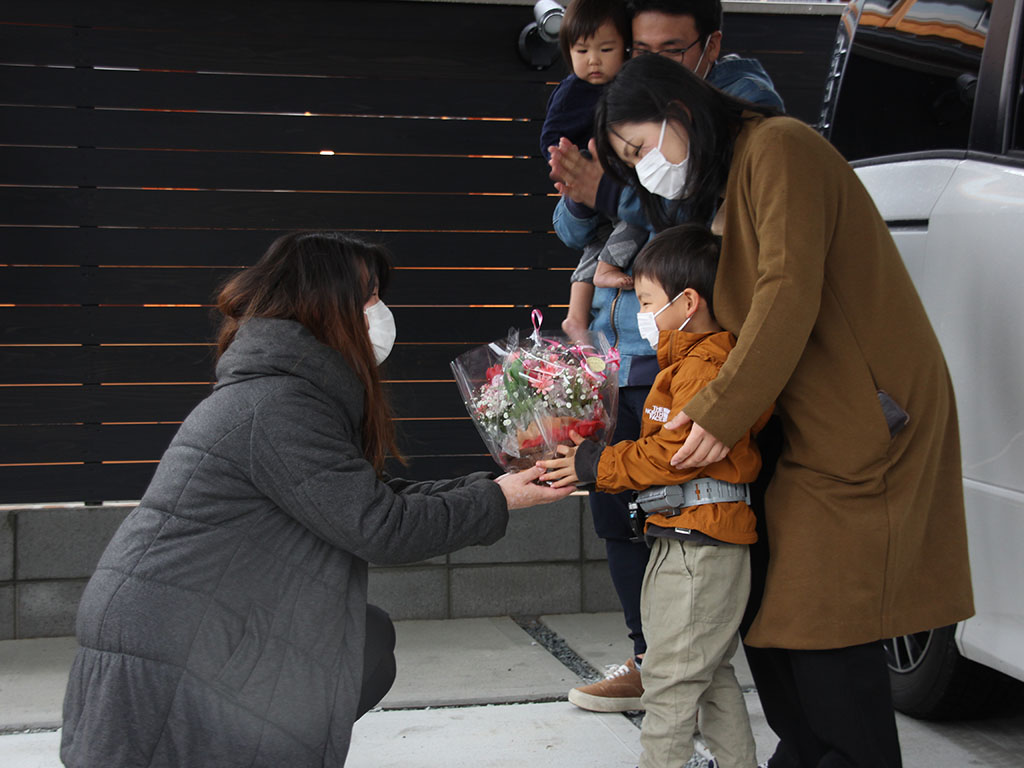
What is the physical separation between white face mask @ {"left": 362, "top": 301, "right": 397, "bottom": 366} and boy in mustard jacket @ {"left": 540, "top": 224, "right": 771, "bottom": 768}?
443mm

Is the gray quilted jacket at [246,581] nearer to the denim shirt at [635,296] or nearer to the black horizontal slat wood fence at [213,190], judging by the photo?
the denim shirt at [635,296]

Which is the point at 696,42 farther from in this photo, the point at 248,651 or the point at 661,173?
the point at 248,651

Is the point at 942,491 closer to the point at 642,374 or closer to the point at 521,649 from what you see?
the point at 642,374

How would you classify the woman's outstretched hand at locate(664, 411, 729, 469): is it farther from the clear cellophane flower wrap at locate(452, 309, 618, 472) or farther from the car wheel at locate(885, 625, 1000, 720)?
the car wheel at locate(885, 625, 1000, 720)

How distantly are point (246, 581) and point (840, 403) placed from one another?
3.89 feet

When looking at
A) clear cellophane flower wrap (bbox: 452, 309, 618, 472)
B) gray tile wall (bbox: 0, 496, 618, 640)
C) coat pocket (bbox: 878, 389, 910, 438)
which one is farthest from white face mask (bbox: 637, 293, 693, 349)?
gray tile wall (bbox: 0, 496, 618, 640)

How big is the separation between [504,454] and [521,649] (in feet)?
5.20

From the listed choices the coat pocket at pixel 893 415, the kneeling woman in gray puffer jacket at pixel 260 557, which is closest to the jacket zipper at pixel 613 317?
the kneeling woman in gray puffer jacket at pixel 260 557

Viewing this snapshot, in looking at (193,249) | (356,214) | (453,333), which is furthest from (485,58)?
(193,249)

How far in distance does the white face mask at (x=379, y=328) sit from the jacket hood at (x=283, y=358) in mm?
154

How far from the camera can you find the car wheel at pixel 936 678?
2834 mm

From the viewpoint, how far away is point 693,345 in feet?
7.29

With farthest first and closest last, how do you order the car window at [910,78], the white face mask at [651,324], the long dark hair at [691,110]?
the car window at [910,78] → the white face mask at [651,324] → the long dark hair at [691,110]

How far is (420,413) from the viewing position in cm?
425
